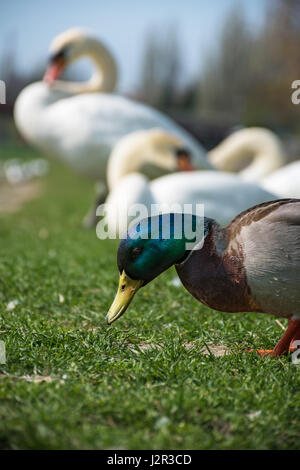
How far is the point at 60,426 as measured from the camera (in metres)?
1.69

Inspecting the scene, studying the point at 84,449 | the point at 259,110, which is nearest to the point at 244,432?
the point at 84,449

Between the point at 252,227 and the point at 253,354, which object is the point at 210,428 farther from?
the point at 252,227

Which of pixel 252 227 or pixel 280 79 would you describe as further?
pixel 280 79

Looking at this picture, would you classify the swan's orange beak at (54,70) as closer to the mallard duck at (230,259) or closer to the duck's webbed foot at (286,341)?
the mallard duck at (230,259)

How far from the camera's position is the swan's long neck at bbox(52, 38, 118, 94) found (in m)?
6.23

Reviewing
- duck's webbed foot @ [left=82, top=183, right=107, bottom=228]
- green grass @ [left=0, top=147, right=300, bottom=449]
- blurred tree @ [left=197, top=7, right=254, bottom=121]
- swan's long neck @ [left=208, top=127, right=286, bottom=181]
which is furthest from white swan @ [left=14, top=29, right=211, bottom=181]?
blurred tree @ [left=197, top=7, right=254, bottom=121]

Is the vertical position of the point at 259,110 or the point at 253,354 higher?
the point at 253,354

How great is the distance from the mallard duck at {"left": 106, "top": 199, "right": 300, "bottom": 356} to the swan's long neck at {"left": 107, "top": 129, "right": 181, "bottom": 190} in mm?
2497

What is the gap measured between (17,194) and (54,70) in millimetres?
6361

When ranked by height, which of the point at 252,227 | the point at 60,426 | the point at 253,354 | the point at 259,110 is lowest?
the point at 259,110

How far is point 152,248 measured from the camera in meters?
2.18

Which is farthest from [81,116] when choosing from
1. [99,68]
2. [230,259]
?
[230,259]

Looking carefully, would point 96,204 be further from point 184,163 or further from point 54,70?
point 184,163
